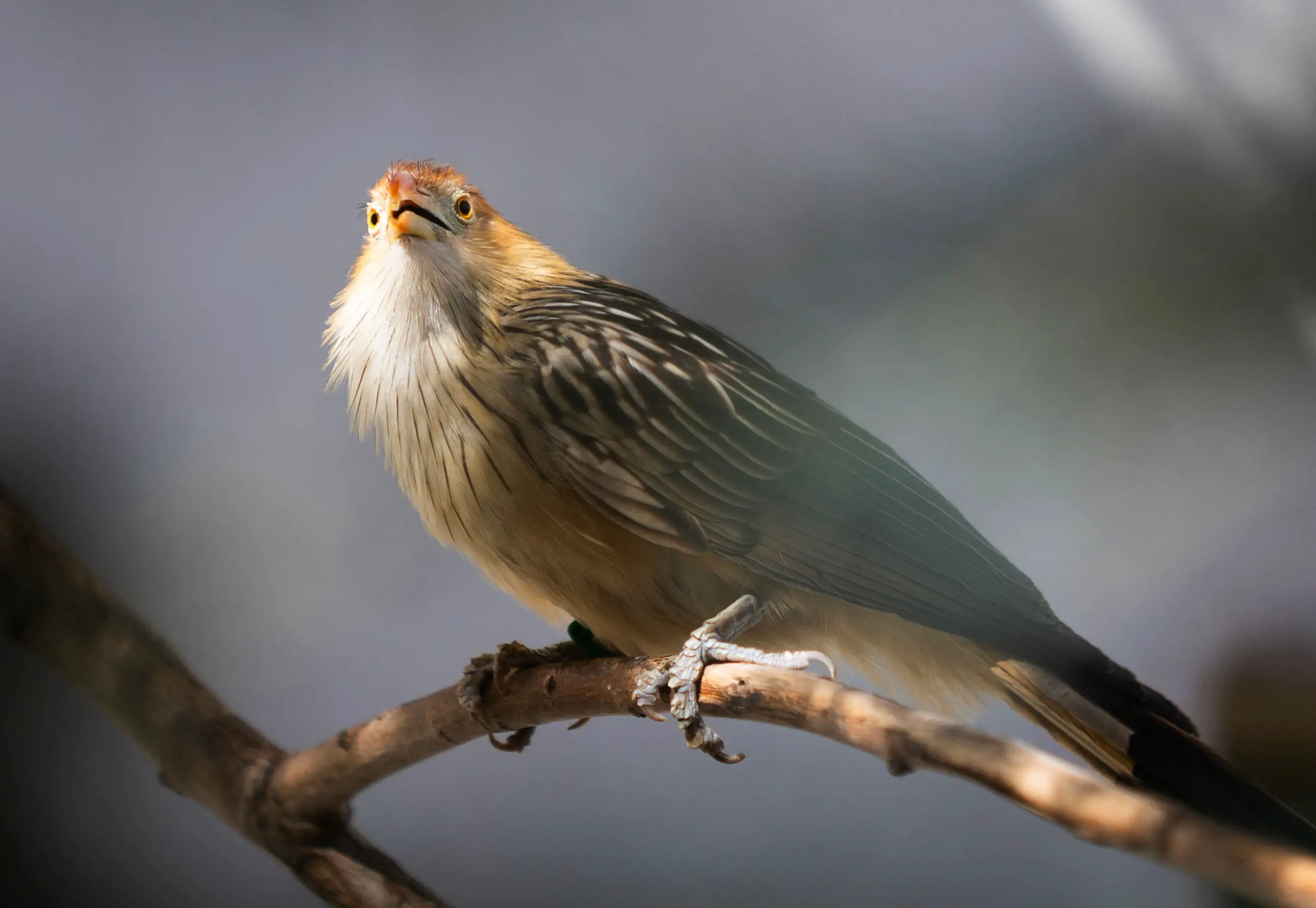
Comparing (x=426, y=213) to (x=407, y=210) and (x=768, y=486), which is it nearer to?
(x=407, y=210)

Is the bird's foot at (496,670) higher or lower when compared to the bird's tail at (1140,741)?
higher

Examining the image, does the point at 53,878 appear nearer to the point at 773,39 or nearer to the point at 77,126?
the point at 77,126

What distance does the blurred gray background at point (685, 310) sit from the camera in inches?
37.8

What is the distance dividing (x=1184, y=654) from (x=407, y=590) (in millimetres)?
857

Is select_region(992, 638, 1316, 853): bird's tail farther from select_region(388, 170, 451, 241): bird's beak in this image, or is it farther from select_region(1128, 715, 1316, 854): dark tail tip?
select_region(388, 170, 451, 241): bird's beak

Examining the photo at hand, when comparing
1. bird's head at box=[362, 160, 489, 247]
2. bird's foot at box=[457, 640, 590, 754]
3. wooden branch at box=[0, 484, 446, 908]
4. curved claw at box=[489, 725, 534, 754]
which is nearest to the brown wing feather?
bird's head at box=[362, 160, 489, 247]

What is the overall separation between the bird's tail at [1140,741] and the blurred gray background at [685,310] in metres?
0.09

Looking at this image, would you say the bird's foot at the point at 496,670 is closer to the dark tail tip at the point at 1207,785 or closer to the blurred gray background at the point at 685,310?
the blurred gray background at the point at 685,310

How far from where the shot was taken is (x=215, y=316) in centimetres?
124

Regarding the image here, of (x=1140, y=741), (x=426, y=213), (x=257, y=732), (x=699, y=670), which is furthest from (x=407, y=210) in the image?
(x=1140, y=741)

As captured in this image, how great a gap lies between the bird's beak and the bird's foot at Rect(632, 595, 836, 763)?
0.50m

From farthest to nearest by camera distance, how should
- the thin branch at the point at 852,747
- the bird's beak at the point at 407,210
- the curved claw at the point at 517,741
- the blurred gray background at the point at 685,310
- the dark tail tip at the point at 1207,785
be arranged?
the curved claw at the point at 517,741 < the bird's beak at the point at 407,210 < the blurred gray background at the point at 685,310 < the dark tail tip at the point at 1207,785 < the thin branch at the point at 852,747

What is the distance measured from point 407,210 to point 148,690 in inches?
25.8

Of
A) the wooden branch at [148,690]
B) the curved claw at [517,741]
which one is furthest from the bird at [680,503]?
the wooden branch at [148,690]
